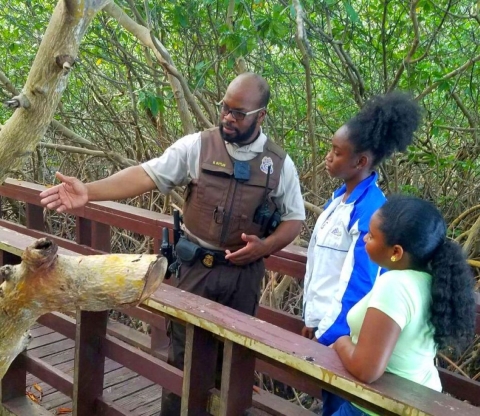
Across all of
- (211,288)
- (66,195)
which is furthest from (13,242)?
(211,288)

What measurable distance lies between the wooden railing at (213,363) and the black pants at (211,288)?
0.19 m

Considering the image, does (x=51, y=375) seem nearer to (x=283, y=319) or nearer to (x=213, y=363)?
(x=213, y=363)

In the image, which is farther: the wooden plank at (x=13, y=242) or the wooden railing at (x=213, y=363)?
the wooden plank at (x=13, y=242)

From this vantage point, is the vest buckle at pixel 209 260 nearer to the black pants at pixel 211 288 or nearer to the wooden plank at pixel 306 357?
the black pants at pixel 211 288

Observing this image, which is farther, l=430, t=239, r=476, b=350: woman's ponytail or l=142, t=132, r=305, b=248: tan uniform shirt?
l=142, t=132, r=305, b=248: tan uniform shirt

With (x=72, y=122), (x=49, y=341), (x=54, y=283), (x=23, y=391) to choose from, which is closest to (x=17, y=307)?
(x=54, y=283)

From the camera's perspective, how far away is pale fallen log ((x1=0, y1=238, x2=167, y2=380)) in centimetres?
101

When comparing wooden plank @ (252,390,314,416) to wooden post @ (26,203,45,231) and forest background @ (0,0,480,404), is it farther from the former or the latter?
wooden post @ (26,203,45,231)

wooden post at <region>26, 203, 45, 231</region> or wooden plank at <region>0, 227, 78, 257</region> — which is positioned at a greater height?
wooden plank at <region>0, 227, 78, 257</region>

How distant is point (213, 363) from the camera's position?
5.51ft

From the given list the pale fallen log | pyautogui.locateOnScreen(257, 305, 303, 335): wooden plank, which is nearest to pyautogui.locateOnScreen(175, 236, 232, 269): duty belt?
pyautogui.locateOnScreen(257, 305, 303, 335): wooden plank

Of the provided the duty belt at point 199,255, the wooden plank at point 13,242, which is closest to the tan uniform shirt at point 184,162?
the duty belt at point 199,255

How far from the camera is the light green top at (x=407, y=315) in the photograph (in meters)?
1.34

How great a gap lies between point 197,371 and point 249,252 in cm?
57
